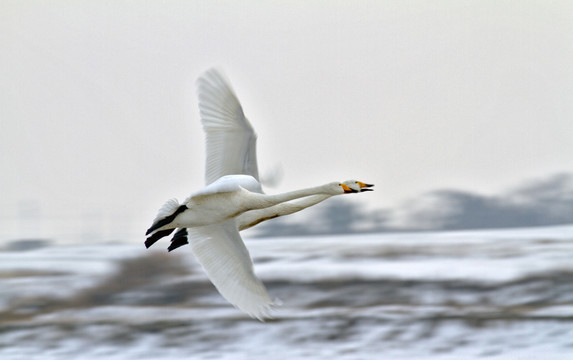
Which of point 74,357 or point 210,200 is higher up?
point 210,200

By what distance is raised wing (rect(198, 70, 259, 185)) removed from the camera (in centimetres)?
705

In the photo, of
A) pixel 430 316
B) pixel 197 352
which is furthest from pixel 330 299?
pixel 197 352

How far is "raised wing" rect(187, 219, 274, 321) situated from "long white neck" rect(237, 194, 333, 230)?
0.45 ft

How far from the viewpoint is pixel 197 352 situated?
62.6 ft

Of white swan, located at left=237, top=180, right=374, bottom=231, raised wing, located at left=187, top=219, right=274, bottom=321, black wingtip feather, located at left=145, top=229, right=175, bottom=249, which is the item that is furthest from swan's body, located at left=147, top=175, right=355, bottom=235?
raised wing, located at left=187, top=219, right=274, bottom=321

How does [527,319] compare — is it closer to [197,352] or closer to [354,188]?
[197,352]

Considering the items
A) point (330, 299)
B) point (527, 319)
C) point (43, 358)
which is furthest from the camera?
point (330, 299)

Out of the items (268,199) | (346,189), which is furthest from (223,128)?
(346,189)

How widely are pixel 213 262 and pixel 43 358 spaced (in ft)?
43.6

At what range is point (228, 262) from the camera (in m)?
7.00

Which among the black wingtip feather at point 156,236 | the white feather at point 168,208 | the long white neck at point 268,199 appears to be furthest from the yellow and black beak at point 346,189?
the black wingtip feather at point 156,236

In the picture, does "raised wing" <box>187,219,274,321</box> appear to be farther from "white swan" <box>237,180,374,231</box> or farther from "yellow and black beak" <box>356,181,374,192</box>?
"yellow and black beak" <box>356,181,374,192</box>

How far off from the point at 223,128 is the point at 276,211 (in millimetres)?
784

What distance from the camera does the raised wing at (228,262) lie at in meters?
6.93
